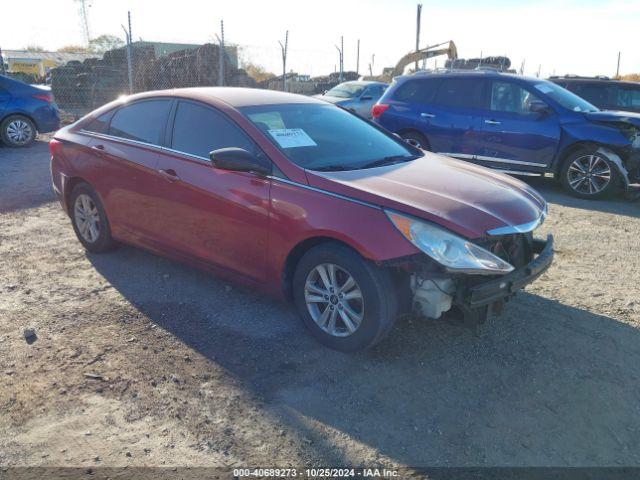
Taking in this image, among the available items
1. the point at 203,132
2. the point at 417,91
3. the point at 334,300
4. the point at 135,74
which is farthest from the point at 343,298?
the point at 135,74

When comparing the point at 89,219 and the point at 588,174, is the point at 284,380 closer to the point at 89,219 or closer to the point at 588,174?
the point at 89,219

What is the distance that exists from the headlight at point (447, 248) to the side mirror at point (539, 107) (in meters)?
5.72

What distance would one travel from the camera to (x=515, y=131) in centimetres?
826

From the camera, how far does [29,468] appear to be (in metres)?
2.53

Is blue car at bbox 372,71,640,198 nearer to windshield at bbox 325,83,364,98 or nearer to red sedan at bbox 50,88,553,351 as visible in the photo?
red sedan at bbox 50,88,553,351

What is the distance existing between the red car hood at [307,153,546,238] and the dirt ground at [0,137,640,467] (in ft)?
2.97

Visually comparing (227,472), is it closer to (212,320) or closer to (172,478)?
(172,478)

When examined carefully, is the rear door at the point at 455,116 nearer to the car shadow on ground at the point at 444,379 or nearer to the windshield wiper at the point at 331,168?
the car shadow on ground at the point at 444,379

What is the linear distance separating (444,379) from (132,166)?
9.90 ft

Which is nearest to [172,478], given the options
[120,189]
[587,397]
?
[587,397]

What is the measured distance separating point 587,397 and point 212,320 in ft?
8.23

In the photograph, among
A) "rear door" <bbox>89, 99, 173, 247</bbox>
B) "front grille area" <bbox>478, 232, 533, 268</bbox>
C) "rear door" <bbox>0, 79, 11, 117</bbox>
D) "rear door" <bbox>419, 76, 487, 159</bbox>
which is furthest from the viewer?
"rear door" <bbox>0, 79, 11, 117</bbox>

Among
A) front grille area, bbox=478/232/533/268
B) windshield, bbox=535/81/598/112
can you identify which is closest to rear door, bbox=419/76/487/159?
windshield, bbox=535/81/598/112

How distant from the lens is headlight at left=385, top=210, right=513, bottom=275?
122 inches
